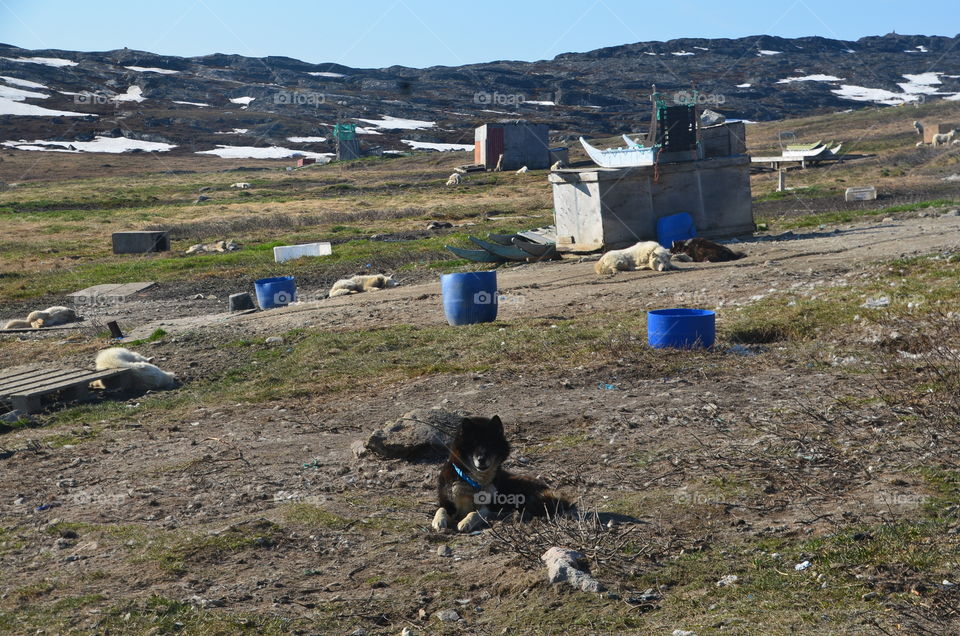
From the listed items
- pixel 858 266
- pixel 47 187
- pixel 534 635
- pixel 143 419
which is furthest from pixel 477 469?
pixel 47 187

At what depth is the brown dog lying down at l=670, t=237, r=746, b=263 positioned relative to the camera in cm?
1369

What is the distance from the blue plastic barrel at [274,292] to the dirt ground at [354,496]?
12.8ft

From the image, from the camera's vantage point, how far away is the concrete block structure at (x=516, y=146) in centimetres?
4616

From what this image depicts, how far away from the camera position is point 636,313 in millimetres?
10039

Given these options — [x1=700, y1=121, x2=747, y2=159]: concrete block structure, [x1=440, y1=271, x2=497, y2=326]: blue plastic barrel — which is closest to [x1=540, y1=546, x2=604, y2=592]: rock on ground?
[x1=440, y1=271, x2=497, y2=326]: blue plastic barrel

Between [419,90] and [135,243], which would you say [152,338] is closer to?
[135,243]

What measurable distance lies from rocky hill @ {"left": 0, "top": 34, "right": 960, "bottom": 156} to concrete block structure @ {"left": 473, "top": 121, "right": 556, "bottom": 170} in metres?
18.1

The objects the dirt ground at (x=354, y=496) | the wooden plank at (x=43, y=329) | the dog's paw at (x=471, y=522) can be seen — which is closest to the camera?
the dirt ground at (x=354, y=496)

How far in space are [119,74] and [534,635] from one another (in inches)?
4792

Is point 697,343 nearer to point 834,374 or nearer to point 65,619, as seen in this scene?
point 834,374

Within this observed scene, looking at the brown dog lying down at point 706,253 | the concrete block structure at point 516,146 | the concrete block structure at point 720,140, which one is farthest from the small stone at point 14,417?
the concrete block structure at point 516,146

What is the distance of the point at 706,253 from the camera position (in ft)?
45.1

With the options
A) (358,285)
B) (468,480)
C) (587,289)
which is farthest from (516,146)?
(468,480)

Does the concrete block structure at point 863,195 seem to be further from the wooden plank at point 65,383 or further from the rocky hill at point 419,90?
the rocky hill at point 419,90
